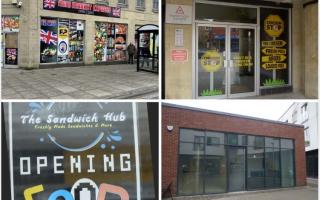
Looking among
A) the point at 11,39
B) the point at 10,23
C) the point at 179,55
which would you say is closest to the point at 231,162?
the point at 179,55

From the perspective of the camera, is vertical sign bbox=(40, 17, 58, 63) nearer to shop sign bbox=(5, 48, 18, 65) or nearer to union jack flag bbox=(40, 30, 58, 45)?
union jack flag bbox=(40, 30, 58, 45)

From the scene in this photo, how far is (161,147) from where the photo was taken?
17.4 ft

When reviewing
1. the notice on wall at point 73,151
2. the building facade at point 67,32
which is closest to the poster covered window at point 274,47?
the building facade at point 67,32

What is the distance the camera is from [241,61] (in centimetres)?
779

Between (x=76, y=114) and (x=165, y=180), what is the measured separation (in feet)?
4.72

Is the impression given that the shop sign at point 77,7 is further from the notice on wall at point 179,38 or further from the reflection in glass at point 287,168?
the reflection in glass at point 287,168

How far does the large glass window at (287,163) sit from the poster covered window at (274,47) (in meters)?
2.08

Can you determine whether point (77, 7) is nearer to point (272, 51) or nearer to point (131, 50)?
point (131, 50)

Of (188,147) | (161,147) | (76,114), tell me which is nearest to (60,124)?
(76,114)

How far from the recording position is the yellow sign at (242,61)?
7.70 m

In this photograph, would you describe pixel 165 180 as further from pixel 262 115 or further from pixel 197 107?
pixel 262 115

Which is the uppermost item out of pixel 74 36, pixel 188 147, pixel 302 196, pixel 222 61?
pixel 74 36

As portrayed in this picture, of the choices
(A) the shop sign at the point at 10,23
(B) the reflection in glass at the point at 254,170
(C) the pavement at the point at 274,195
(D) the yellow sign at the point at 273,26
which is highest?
(A) the shop sign at the point at 10,23

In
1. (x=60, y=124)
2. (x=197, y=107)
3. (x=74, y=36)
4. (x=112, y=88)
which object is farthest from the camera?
(x=74, y=36)
